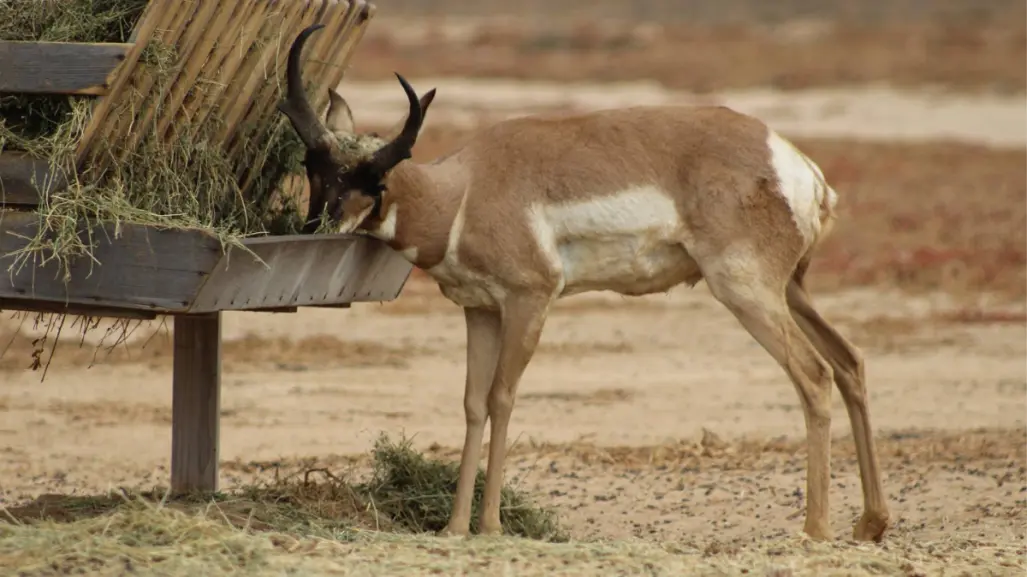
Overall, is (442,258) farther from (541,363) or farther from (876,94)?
(876,94)

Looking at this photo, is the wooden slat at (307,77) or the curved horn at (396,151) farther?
the wooden slat at (307,77)

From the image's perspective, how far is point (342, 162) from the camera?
7629 millimetres

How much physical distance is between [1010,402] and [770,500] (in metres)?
4.25

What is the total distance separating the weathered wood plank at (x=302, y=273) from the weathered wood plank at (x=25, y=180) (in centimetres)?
79

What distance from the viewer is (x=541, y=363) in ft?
48.8

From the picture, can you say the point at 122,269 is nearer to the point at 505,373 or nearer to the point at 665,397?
the point at 505,373

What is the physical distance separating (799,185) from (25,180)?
3.75 metres

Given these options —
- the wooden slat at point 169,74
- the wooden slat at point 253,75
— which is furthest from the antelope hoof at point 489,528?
the wooden slat at point 169,74

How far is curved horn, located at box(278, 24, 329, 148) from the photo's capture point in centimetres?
735

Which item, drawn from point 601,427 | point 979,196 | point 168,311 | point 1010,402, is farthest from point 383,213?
point 979,196

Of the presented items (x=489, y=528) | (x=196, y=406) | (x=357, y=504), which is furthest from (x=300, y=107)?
(x=489, y=528)

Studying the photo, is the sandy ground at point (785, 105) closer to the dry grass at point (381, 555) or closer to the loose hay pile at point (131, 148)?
the loose hay pile at point (131, 148)

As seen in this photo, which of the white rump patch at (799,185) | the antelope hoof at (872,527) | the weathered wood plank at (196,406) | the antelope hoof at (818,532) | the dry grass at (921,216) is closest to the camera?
the antelope hoof at (818,532)

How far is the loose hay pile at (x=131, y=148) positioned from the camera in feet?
22.2
